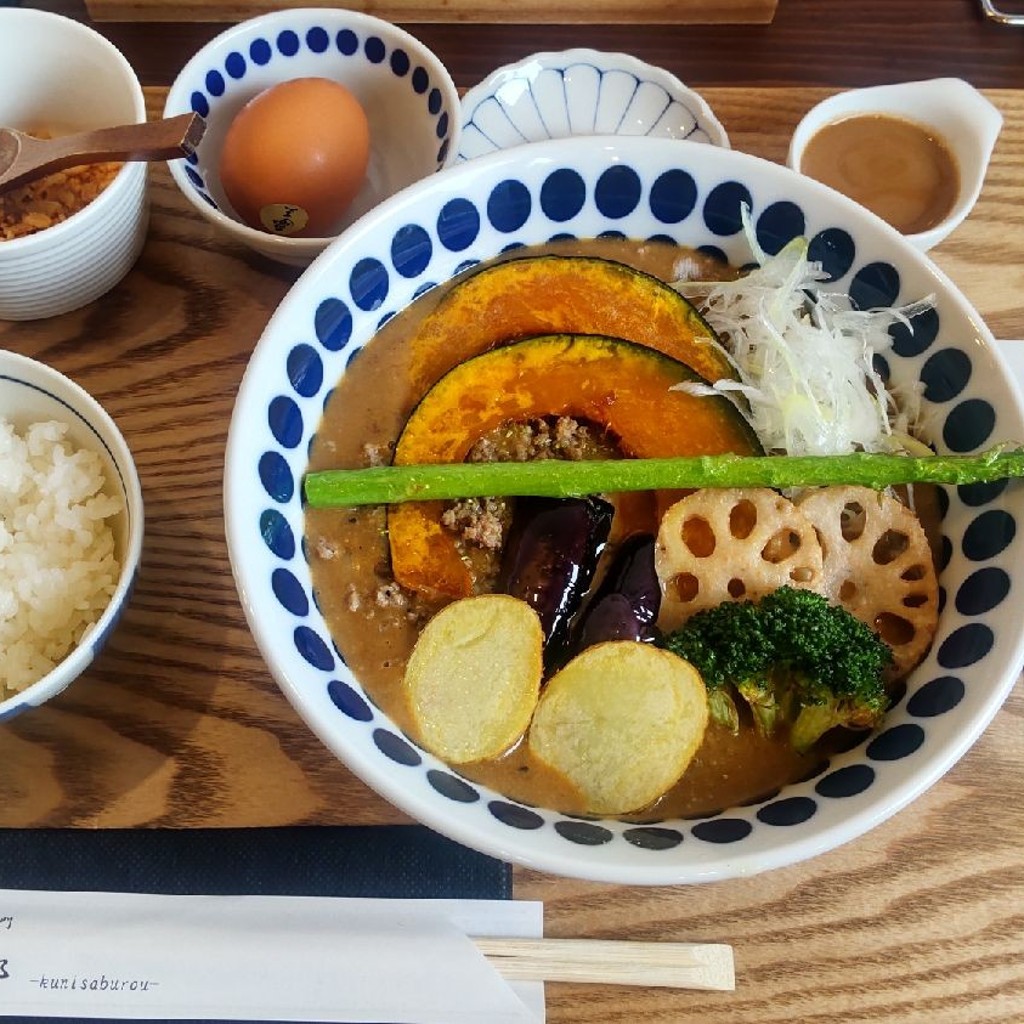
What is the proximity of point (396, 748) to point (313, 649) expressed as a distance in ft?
0.54

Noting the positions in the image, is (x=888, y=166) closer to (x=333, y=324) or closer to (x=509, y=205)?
(x=509, y=205)

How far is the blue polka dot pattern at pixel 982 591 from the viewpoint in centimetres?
125

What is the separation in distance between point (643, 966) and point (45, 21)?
1762mm

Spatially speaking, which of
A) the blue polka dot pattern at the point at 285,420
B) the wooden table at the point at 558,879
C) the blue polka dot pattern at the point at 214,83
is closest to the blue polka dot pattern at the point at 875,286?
the wooden table at the point at 558,879

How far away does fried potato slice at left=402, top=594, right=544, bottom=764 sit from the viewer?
49.3 inches

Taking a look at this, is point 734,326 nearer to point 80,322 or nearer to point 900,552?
point 900,552

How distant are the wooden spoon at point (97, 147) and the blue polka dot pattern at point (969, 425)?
120 centimetres

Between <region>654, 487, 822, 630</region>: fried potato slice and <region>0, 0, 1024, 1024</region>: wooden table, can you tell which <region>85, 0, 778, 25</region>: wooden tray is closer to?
<region>0, 0, 1024, 1024</region>: wooden table

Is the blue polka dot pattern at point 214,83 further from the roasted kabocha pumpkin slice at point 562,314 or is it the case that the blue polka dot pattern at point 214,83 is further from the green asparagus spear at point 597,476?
the green asparagus spear at point 597,476

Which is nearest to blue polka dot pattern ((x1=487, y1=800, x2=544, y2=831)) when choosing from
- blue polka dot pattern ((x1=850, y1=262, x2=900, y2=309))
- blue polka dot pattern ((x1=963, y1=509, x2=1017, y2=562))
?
blue polka dot pattern ((x1=963, y1=509, x2=1017, y2=562))

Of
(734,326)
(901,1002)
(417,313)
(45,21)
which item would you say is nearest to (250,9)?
(45,21)

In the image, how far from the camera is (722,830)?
1.18 metres

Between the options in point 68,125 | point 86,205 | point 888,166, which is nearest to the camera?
point 86,205

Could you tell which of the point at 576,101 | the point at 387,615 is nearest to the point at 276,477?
the point at 387,615
